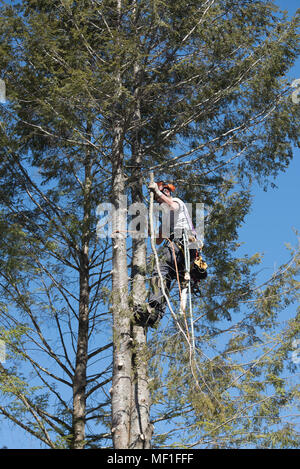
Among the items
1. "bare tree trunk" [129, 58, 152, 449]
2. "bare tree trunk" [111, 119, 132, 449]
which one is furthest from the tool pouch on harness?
"bare tree trunk" [111, 119, 132, 449]

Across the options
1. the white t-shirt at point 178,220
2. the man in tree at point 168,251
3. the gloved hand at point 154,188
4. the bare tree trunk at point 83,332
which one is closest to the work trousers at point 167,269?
the man in tree at point 168,251

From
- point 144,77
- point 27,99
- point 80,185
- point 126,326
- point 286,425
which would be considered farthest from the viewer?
point 80,185

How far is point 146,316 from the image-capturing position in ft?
28.8

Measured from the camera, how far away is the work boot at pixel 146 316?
28.5ft

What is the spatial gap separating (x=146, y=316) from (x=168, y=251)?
0.90 m

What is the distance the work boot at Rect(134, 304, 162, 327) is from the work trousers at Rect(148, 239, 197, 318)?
0.13 ft

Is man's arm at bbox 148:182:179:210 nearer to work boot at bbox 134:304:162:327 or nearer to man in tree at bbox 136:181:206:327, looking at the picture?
man in tree at bbox 136:181:206:327

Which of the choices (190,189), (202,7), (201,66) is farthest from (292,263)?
(202,7)

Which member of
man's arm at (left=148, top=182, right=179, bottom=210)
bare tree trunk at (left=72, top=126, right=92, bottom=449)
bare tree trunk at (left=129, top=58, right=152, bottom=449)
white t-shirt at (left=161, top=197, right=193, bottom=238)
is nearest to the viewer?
bare tree trunk at (left=129, top=58, right=152, bottom=449)

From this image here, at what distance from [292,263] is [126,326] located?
2.46 metres

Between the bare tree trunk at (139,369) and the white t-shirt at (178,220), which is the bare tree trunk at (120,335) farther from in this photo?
the white t-shirt at (178,220)

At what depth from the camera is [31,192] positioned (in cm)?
1172

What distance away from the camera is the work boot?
28.5ft

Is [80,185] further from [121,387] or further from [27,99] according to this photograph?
[121,387]
